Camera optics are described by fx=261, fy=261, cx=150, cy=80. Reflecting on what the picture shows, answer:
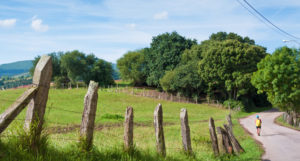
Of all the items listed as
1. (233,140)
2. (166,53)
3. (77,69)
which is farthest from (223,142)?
(77,69)

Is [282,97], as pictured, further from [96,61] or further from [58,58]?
[58,58]

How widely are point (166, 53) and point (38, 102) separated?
212ft

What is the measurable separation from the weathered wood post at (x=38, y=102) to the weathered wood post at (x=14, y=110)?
0.36 feet

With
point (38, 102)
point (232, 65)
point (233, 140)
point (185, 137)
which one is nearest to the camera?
point (38, 102)

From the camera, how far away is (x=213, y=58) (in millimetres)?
51531

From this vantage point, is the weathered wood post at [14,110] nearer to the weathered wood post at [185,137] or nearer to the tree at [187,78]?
the weathered wood post at [185,137]

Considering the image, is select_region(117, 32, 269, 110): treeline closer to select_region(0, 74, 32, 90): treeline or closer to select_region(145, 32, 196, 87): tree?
select_region(145, 32, 196, 87): tree

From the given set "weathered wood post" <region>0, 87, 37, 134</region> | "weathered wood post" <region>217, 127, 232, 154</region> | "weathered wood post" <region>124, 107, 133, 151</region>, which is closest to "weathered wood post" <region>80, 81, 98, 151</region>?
"weathered wood post" <region>0, 87, 37, 134</region>

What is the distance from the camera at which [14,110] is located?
4.37m

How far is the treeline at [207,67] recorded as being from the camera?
49656 mm

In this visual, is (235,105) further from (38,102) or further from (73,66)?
(38,102)

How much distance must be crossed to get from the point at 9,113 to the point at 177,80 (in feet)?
180

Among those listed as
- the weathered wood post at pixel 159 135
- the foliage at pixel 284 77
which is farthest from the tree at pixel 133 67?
the weathered wood post at pixel 159 135

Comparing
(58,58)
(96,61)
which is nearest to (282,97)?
(96,61)
